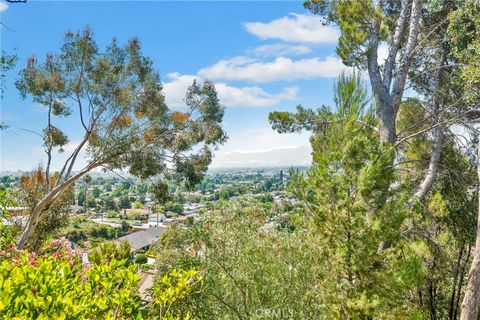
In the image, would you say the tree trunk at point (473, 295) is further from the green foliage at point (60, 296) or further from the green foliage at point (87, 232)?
the green foliage at point (87, 232)

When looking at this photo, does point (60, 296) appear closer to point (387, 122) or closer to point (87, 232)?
point (387, 122)

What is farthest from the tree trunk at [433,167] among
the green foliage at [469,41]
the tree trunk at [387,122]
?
the tree trunk at [387,122]

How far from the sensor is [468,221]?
7320mm

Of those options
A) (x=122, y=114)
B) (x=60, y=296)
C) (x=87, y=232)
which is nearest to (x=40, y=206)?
(x=122, y=114)

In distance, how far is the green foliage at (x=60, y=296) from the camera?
5.41ft

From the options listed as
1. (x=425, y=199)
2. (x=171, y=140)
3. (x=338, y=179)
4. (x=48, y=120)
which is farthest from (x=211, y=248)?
(x=48, y=120)

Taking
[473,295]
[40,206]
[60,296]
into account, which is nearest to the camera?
[60,296]

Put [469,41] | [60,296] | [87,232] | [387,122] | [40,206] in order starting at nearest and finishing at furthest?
[60,296] → [469,41] → [387,122] → [40,206] → [87,232]

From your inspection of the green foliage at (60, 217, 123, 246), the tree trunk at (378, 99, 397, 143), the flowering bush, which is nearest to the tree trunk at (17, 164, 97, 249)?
the flowering bush

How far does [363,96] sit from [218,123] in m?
7.48

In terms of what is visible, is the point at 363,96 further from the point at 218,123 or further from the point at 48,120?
the point at 48,120

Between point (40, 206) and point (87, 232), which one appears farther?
point (87, 232)

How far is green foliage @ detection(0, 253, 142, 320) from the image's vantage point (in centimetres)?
165

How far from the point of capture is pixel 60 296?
69.3 inches
